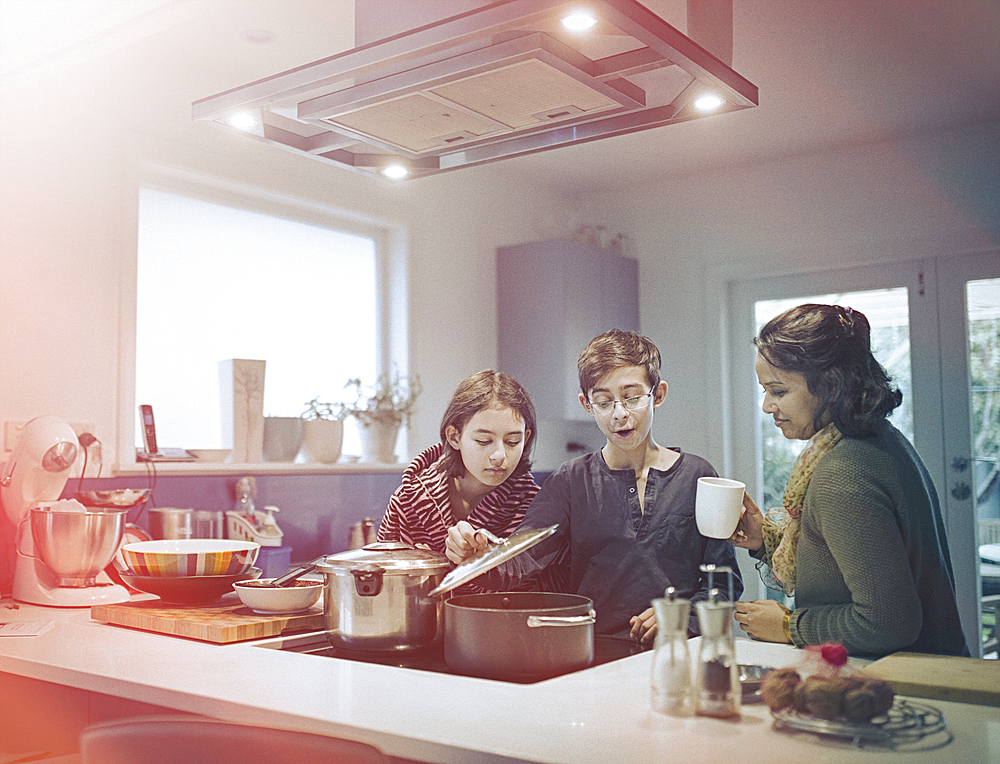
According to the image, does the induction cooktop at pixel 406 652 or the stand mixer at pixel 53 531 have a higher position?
the stand mixer at pixel 53 531

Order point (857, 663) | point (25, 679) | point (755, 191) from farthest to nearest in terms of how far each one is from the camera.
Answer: point (755, 191)
point (25, 679)
point (857, 663)

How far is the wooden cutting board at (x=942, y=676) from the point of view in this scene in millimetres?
1047

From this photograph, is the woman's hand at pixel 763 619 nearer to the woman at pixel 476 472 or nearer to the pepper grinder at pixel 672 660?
the pepper grinder at pixel 672 660

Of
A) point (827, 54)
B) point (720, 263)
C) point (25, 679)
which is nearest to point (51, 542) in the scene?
point (25, 679)

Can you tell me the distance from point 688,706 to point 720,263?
Answer: 12.2 ft

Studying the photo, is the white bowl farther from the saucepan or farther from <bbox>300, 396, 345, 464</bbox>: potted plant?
<bbox>300, 396, 345, 464</bbox>: potted plant

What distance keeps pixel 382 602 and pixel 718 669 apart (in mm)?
555

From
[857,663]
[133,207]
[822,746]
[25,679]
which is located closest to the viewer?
[822,746]

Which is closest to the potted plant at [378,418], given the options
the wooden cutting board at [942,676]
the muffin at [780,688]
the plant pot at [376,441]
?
the plant pot at [376,441]

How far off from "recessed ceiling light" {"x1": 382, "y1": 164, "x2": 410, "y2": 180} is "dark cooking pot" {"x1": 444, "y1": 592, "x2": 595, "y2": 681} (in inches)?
37.4

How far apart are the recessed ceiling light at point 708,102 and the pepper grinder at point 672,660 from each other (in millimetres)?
869

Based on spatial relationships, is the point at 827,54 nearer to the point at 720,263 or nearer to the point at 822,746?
the point at 720,263

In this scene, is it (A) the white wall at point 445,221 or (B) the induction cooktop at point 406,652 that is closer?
(B) the induction cooktop at point 406,652

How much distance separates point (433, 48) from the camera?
1315 millimetres
